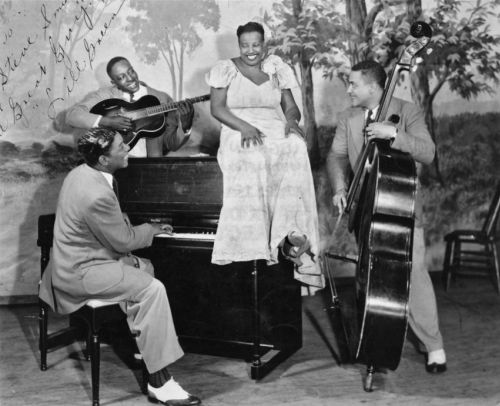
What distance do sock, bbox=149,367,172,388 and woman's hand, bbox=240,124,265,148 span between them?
1.39 meters

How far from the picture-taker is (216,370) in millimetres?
4340

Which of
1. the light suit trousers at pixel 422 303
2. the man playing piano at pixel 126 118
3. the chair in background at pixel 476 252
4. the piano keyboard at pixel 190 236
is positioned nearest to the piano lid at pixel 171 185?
the piano keyboard at pixel 190 236

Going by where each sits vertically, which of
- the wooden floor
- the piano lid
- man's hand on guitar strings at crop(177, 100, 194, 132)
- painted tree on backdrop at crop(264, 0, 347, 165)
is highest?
painted tree on backdrop at crop(264, 0, 347, 165)

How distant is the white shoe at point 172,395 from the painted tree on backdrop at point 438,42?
410 cm

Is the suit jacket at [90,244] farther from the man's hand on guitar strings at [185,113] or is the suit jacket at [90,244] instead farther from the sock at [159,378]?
the man's hand on guitar strings at [185,113]

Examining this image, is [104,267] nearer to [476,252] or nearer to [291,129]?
[291,129]

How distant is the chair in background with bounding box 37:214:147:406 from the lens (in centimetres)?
374

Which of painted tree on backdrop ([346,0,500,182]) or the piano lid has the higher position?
painted tree on backdrop ([346,0,500,182])

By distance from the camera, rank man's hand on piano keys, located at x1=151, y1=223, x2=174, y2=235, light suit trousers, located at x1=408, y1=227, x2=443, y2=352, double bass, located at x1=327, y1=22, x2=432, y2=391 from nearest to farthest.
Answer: double bass, located at x1=327, y1=22, x2=432, y2=391 < man's hand on piano keys, located at x1=151, y1=223, x2=174, y2=235 < light suit trousers, located at x1=408, y1=227, x2=443, y2=352

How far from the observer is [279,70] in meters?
4.36

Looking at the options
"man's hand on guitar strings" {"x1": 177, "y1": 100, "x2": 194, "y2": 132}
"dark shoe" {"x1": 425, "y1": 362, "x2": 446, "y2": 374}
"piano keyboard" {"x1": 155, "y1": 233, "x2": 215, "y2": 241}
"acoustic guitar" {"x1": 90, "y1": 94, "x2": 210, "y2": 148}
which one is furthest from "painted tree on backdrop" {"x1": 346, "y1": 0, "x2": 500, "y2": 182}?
"dark shoe" {"x1": 425, "y1": 362, "x2": 446, "y2": 374}

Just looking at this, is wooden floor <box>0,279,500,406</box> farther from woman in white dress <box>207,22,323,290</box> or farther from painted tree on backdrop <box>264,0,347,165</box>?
painted tree on backdrop <box>264,0,347,165</box>

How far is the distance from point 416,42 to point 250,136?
1.10 m

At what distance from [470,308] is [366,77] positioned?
256cm
